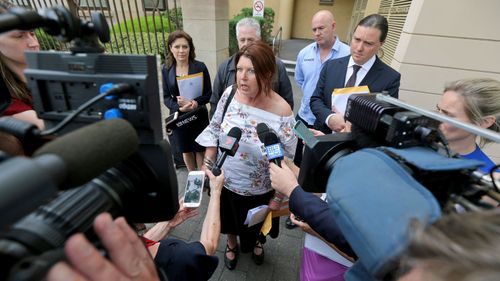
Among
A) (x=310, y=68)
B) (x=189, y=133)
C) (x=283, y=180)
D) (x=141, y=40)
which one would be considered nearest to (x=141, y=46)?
(x=141, y=40)

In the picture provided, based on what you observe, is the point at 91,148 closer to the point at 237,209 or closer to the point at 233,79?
the point at 237,209

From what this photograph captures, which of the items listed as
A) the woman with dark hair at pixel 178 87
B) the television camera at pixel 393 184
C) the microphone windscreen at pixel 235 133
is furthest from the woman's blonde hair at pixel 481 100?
the woman with dark hair at pixel 178 87

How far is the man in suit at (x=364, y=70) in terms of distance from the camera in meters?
2.29

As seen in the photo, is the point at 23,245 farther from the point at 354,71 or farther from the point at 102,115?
the point at 354,71

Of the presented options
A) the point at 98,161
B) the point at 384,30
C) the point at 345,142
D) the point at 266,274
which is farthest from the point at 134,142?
the point at 384,30

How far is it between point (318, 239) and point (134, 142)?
3.85 feet

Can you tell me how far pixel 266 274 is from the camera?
91.7 inches

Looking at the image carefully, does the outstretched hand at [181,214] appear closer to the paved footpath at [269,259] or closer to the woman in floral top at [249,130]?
the woman in floral top at [249,130]

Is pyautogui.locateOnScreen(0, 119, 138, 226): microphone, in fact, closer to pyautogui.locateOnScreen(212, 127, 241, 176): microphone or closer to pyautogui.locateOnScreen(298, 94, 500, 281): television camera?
pyautogui.locateOnScreen(298, 94, 500, 281): television camera

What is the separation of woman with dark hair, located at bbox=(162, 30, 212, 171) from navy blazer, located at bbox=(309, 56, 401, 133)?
143 cm

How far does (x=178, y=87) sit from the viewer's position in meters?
3.14

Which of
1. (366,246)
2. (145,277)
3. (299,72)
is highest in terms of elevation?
(366,246)

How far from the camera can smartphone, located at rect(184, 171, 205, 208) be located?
5.07 feet

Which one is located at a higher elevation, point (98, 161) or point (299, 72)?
point (98, 161)
